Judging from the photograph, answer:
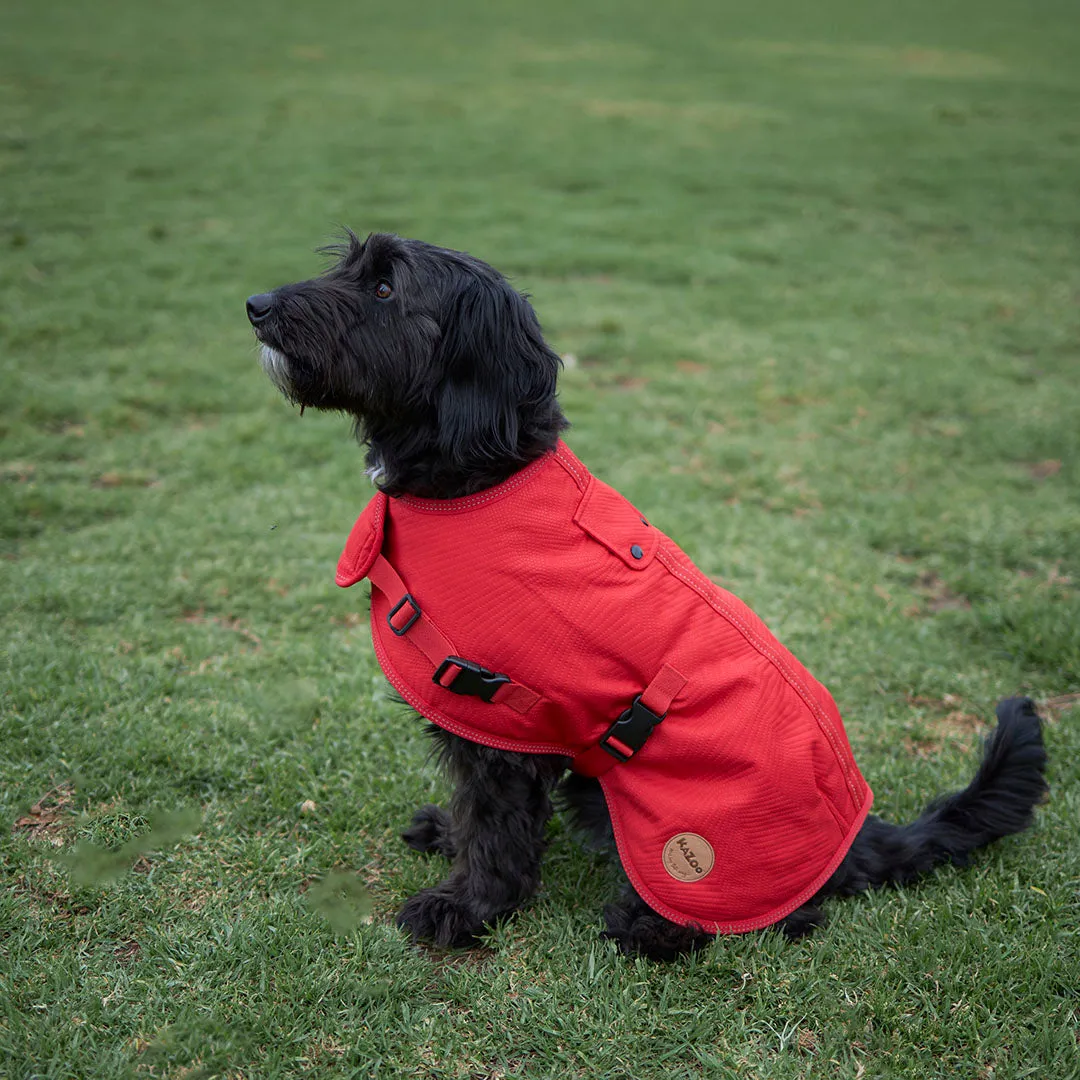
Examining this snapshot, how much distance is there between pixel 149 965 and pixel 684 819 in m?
1.51

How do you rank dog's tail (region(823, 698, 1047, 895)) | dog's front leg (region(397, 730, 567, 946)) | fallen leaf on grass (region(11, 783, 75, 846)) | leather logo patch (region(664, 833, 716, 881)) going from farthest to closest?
1. fallen leaf on grass (region(11, 783, 75, 846))
2. dog's tail (region(823, 698, 1047, 895))
3. dog's front leg (region(397, 730, 567, 946))
4. leather logo patch (region(664, 833, 716, 881))

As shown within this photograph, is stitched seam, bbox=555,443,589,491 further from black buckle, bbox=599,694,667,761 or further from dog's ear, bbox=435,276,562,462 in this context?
black buckle, bbox=599,694,667,761

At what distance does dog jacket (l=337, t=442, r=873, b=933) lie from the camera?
252cm

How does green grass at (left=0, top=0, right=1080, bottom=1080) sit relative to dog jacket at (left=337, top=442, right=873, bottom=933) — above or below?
below

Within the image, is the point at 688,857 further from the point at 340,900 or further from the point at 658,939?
the point at 340,900

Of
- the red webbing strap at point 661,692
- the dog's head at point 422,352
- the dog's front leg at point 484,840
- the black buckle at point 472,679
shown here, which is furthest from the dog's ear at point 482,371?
the dog's front leg at point 484,840

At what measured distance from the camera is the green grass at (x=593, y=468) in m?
2.53

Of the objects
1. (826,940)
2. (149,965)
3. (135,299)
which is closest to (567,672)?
(826,940)

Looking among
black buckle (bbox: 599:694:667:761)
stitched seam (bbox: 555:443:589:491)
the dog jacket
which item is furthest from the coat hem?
stitched seam (bbox: 555:443:589:491)

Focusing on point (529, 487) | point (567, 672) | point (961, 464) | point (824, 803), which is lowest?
point (961, 464)

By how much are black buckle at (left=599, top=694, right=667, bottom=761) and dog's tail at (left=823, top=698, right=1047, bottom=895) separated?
78cm

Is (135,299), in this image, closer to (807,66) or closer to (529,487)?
(529,487)

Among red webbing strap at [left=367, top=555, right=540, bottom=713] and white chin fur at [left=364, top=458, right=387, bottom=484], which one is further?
white chin fur at [left=364, top=458, right=387, bottom=484]

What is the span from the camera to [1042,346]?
8.13 m
